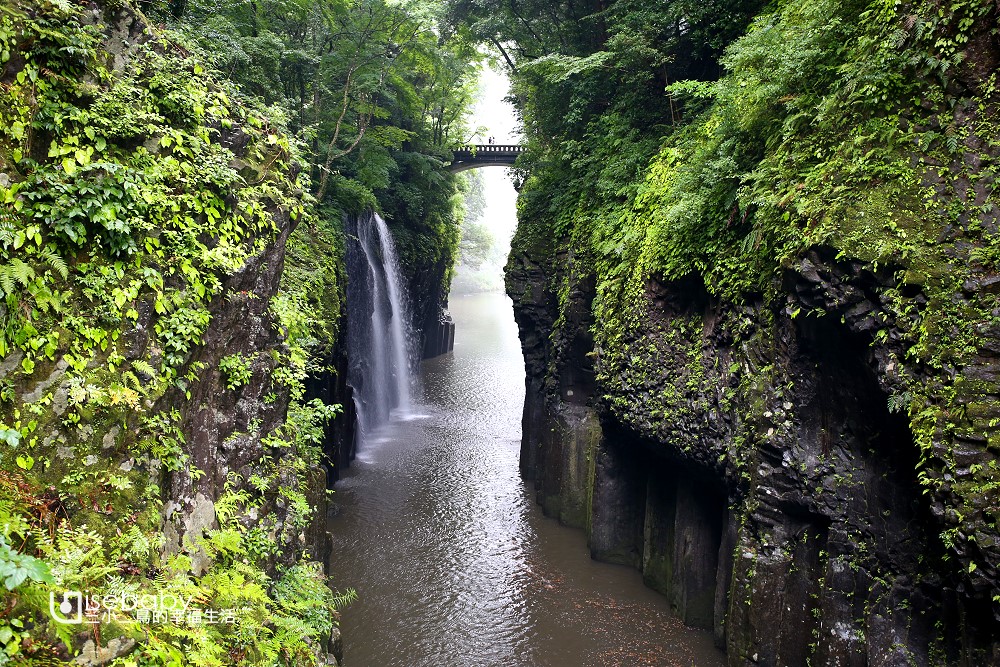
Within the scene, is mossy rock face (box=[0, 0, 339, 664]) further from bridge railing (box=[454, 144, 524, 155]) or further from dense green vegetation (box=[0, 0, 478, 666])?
bridge railing (box=[454, 144, 524, 155])

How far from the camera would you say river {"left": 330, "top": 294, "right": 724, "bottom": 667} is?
11.0 m

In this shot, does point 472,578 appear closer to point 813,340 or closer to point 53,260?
point 813,340

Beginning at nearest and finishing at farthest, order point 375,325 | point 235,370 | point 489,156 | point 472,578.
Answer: point 235,370 → point 472,578 → point 375,325 → point 489,156

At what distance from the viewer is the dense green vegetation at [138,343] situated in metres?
4.63

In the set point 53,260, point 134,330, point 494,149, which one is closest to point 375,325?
point 494,149

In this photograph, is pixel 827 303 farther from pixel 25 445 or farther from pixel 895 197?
pixel 25 445

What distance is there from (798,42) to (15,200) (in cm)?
1023

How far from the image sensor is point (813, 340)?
8.62 meters

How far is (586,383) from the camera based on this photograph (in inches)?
643

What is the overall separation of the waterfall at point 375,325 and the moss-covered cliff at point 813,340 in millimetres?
11652

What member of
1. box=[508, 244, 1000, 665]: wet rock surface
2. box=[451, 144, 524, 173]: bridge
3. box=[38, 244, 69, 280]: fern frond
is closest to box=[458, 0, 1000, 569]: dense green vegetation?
box=[508, 244, 1000, 665]: wet rock surface

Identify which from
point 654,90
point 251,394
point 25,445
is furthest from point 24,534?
point 654,90

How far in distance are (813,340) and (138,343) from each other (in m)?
8.77

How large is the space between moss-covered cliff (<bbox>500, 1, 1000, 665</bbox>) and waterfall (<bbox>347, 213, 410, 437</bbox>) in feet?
38.2
